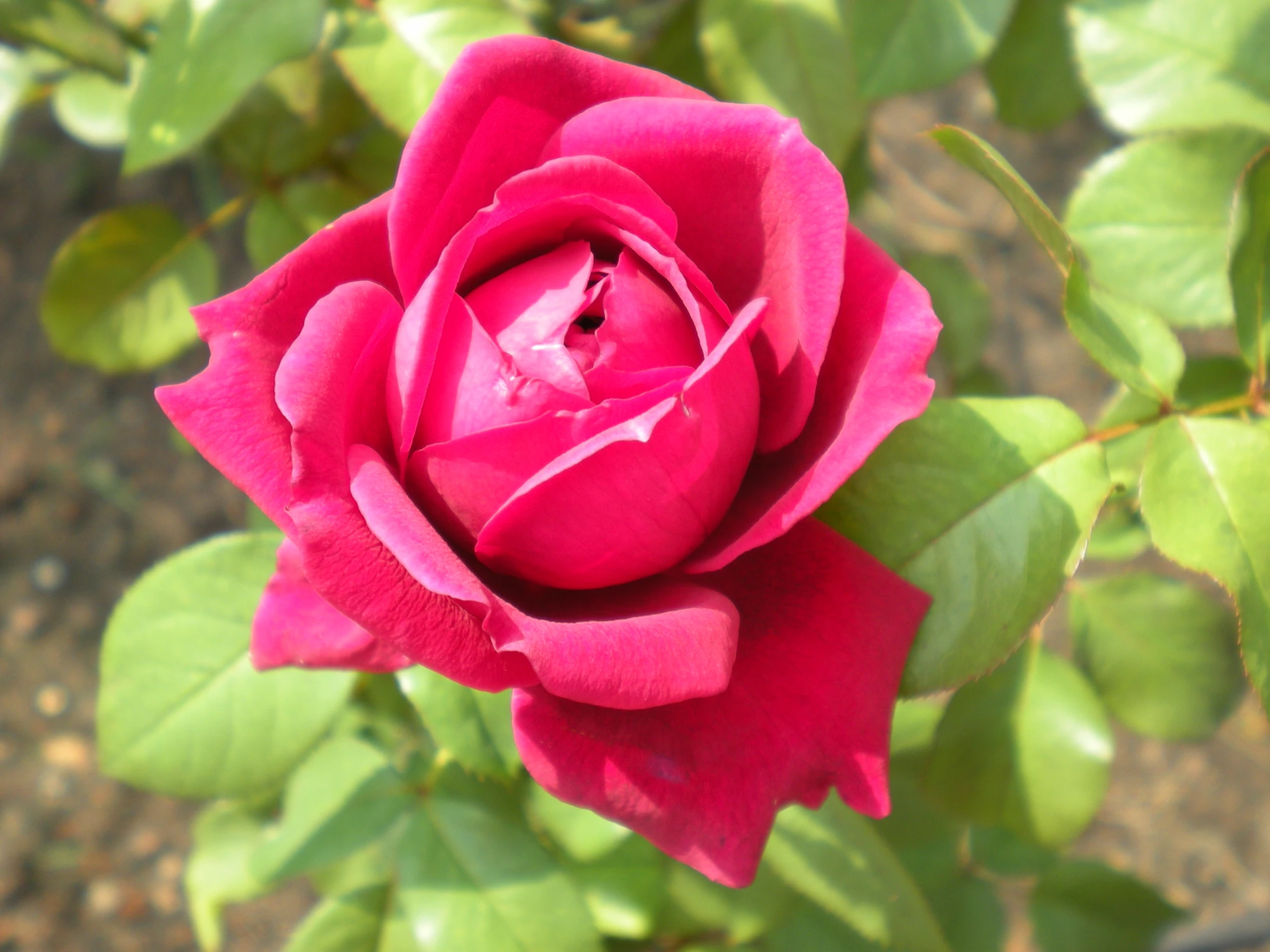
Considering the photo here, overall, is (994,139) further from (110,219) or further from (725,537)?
(725,537)

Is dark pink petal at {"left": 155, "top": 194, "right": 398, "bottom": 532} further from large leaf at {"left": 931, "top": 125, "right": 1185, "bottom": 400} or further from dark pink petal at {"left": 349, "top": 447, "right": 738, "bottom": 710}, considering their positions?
large leaf at {"left": 931, "top": 125, "right": 1185, "bottom": 400}

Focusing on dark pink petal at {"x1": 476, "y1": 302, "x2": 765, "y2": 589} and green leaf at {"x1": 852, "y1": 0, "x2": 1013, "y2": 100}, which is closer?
dark pink petal at {"x1": 476, "y1": 302, "x2": 765, "y2": 589}

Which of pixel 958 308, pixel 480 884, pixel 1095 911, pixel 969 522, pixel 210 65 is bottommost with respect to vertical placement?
pixel 1095 911

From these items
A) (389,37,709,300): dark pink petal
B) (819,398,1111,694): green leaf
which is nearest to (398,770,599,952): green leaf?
(819,398,1111,694): green leaf

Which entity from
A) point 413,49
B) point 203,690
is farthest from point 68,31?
point 203,690

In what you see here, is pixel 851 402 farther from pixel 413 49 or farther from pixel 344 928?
pixel 344 928

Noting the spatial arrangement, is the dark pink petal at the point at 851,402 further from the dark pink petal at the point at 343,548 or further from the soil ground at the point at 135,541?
the soil ground at the point at 135,541

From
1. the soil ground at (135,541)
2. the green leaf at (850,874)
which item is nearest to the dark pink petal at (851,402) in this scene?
the green leaf at (850,874)
